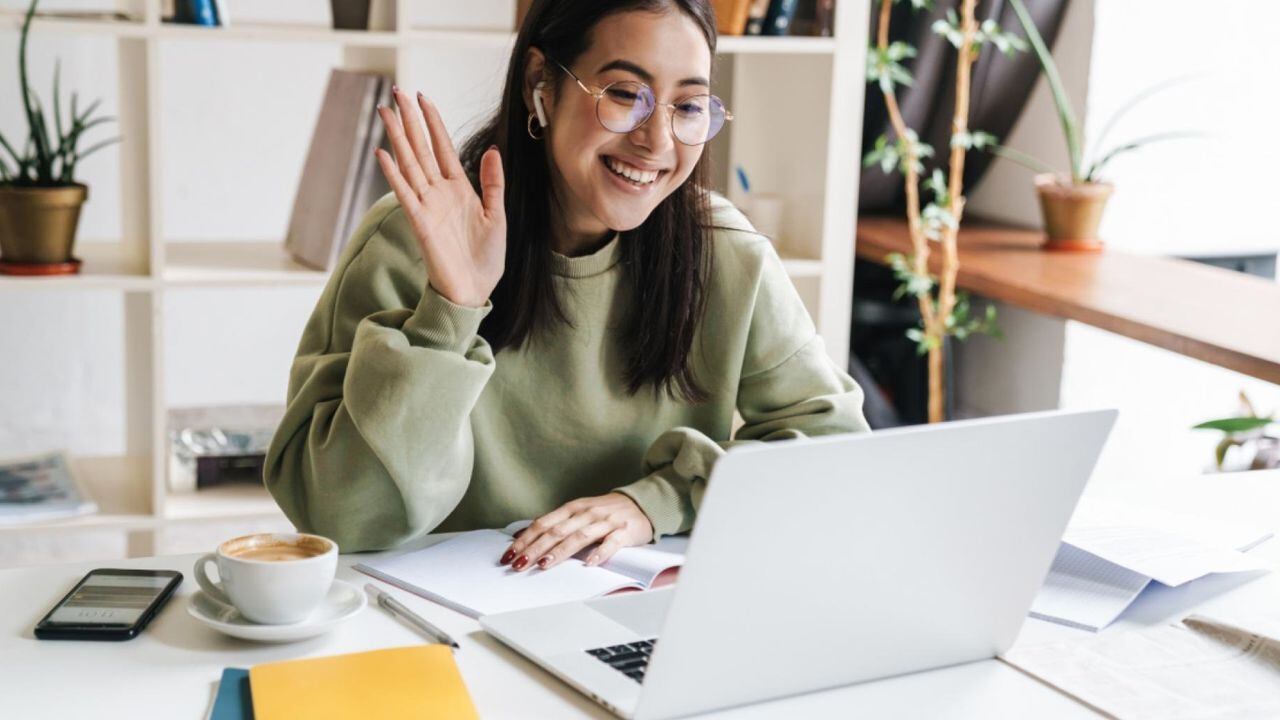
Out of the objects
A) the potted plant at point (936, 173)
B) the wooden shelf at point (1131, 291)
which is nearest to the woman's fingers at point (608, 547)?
the wooden shelf at point (1131, 291)

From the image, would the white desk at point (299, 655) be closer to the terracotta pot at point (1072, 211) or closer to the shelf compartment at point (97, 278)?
the shelf compartment at point (97, 278)

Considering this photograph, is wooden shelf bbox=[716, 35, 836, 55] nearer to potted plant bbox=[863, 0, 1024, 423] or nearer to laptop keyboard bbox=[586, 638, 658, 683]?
potted plant bbox=[863, 0, 1024, 423]

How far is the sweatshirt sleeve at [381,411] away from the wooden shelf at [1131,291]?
1.30m

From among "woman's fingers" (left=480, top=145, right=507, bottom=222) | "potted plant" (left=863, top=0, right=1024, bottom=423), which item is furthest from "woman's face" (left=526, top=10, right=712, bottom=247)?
"potted plant" (left=863, top=0, right=1024, bottom=423)

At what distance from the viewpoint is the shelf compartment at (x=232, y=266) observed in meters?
2.35

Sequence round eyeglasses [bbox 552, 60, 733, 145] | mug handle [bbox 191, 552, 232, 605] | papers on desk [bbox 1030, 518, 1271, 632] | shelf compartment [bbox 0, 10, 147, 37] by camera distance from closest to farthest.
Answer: mug handle [bbox 191, 552, 232, 605] → papers on desk [bbox 1030, 518, 1271, 632] → round eyeglasses [bbox 552, 60, 733, 145] → shelf compartment [bbox 0, 10, 147, 37]

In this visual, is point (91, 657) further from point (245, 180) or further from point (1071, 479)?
point (245, 180)

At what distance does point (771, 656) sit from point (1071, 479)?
0.84 feet

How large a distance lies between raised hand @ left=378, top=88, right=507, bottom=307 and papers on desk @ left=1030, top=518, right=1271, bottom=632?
0.60 metres

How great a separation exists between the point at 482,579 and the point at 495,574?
2cm

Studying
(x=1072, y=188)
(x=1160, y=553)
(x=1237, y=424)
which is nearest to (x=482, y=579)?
(x=1160, y=553)

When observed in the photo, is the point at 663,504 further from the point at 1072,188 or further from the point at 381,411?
the point at 1072,188

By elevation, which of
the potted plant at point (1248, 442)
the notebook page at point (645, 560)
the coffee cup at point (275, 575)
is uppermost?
the coffee cup at point (275, 575)

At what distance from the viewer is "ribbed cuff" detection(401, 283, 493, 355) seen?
4.30 feet
